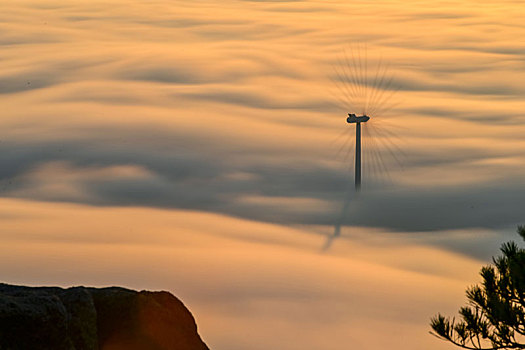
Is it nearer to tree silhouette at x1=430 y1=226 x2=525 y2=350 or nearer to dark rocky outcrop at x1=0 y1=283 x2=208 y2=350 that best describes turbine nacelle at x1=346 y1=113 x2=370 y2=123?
tree silhouette at x1=430 y1=226 x2=525 y2=350

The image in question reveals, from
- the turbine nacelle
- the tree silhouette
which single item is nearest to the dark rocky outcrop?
the tree silhouette

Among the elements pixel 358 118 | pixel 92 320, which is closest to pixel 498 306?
pixel 92 320

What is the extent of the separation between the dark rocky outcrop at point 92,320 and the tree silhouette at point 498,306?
30.2 feet

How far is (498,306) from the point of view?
24.9 meters

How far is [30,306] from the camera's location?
16078 millimetres

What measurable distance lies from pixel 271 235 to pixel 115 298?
174996mm

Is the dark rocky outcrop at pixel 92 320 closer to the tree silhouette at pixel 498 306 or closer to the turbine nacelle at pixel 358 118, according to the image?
the tree silhouette at pixel 498 306

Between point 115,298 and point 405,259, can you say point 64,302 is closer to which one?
point 115,298

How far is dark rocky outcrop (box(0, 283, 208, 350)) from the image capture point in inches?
625

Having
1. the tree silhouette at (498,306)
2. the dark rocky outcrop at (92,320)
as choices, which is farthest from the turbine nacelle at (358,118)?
the dark rocky outcrop at (92,320)

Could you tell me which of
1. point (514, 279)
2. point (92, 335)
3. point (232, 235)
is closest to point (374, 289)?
point (232, 235)

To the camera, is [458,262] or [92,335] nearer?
[92,335]

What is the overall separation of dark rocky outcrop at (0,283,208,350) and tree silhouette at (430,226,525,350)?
30.2ft

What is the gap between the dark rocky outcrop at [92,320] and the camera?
15.9 m
